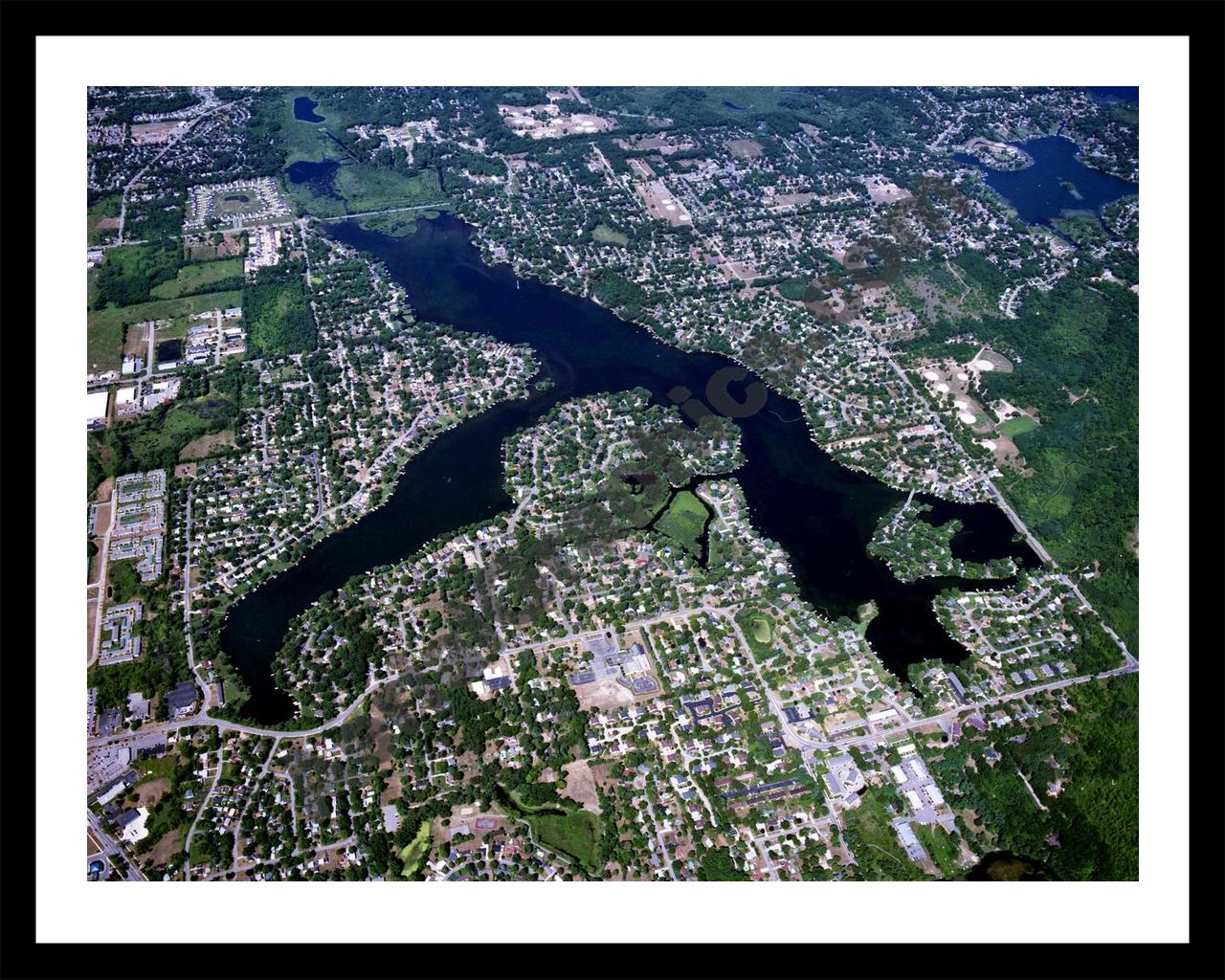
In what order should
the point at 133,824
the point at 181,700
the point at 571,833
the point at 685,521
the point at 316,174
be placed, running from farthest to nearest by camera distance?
the point at 316,174, the point at 685,521, the point at 181,700, the point at 571,833, the point at 133,824

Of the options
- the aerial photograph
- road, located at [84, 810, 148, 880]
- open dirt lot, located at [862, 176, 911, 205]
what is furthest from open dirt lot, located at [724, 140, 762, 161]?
road, located at [84, 810, 148, 880]

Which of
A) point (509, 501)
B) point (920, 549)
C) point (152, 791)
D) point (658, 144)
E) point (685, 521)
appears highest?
point (658, 144)

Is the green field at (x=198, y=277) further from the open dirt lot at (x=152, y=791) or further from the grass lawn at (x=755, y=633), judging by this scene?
the grass lawn at (x=755, y=633)

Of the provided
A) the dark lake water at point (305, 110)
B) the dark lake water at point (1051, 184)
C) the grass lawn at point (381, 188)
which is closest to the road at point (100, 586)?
the grass lawn at point (381, 188)

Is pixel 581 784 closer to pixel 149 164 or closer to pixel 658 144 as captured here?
pixel 658 144

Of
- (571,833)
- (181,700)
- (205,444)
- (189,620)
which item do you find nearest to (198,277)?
(205,444)

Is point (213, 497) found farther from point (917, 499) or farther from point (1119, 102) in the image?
point (1119, 102)
